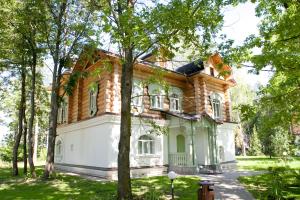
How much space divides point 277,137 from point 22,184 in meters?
27.2

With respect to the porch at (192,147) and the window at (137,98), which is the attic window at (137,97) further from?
the porch at (192,147)

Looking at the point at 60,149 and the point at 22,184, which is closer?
the point at 22,184

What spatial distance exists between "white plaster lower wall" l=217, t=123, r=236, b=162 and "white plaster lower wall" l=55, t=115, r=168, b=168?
5399 millimetres

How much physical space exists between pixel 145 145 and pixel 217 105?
808 cm

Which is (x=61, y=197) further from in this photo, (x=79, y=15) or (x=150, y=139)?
(x=79, y=15)

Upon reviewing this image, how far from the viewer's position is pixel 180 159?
19.0 meters

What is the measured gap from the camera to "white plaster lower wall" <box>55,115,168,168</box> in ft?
54.6

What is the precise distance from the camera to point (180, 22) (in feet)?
28.7

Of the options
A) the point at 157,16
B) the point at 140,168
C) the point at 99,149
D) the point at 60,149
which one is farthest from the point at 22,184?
the point at 157,16

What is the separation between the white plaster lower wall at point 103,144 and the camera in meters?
16.6

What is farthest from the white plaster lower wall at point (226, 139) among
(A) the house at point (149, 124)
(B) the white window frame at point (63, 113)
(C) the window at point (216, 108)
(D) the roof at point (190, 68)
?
(B) the white window frame at point (63, 113)

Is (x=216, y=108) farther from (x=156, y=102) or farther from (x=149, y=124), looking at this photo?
(x=149, y=124)

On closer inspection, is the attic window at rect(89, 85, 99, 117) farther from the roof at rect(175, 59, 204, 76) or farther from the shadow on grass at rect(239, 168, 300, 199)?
the shadow on grass at rect(239, 168, 300, 199)

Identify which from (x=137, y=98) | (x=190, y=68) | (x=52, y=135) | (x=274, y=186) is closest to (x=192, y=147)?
(x=137, y=98)
